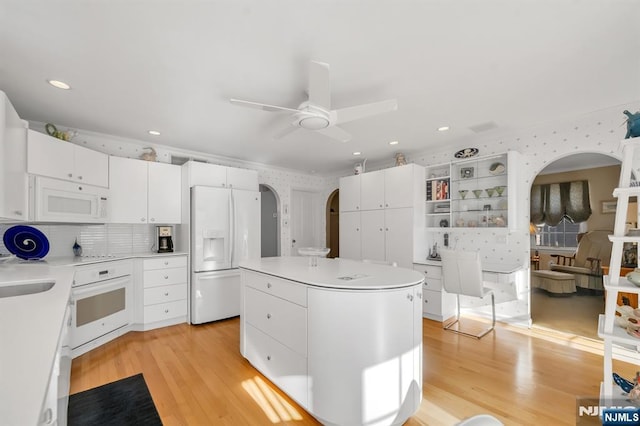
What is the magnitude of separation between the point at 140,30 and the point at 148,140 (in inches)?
101

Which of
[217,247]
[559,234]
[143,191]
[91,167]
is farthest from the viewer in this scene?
[559,234]

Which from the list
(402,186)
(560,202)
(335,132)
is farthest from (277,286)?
(560,202)

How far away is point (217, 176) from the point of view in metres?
4.17

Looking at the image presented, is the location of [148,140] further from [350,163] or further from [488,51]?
[488,51]

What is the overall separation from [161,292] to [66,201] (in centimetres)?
150

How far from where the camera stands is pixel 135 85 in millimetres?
2416

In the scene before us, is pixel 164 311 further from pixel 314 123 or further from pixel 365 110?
pixel 365 110

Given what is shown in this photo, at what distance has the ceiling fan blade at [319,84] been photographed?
1.78 m

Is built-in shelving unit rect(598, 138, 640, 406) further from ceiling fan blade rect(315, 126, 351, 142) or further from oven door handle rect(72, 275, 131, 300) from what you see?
oven door handle rect(72, 275, 131, 300)

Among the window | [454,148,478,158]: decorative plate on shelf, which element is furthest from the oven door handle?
the window

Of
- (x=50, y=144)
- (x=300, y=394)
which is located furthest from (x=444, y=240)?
(x=50, y=144)

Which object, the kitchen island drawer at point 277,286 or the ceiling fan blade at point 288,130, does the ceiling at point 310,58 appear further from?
the kitchen island drawer at point 277,286

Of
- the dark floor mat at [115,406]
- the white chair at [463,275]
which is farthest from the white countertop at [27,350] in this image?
the white chair at [463,275]

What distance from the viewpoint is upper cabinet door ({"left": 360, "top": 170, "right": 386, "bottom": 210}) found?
15.3ft
